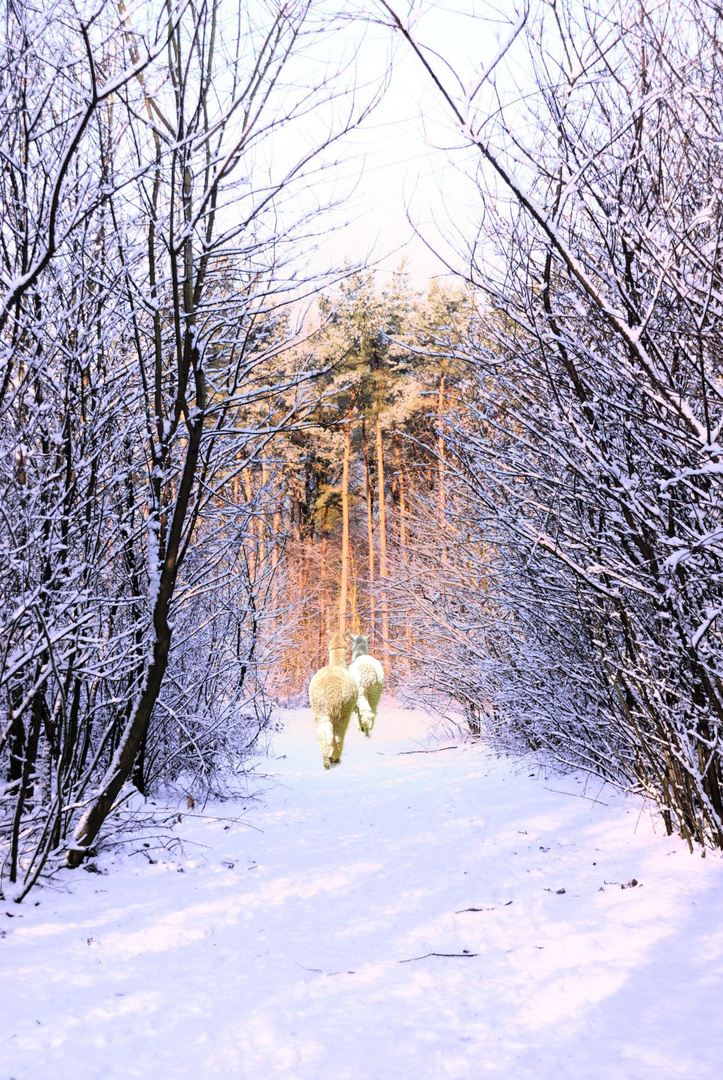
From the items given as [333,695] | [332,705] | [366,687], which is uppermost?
[333,695]

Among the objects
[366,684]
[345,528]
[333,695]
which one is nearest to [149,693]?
[333,695]

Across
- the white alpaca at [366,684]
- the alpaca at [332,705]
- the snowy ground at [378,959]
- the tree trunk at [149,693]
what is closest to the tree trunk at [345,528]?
the white alpaca at [366,684]

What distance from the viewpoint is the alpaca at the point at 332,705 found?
8.53m

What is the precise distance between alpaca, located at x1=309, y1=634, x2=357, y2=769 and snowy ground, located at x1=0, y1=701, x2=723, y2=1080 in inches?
128

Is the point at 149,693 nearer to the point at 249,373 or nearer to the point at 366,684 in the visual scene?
the point at 249,373

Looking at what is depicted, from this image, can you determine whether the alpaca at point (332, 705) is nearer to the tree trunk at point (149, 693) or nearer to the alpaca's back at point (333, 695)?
the alpaca's back at point (333, 695)

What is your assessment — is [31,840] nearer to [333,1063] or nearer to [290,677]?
[333,1063]

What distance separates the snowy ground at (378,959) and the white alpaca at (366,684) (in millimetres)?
6211

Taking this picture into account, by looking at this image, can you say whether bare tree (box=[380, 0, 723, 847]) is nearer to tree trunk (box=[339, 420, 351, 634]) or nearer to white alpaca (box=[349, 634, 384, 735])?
white alpaca (box=[349, 634, 384, 735])

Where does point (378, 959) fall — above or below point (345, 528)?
below

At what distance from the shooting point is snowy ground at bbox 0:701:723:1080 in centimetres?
211

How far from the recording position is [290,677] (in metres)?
20.2

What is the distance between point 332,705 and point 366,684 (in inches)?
124

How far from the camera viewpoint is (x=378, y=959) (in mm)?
2896
